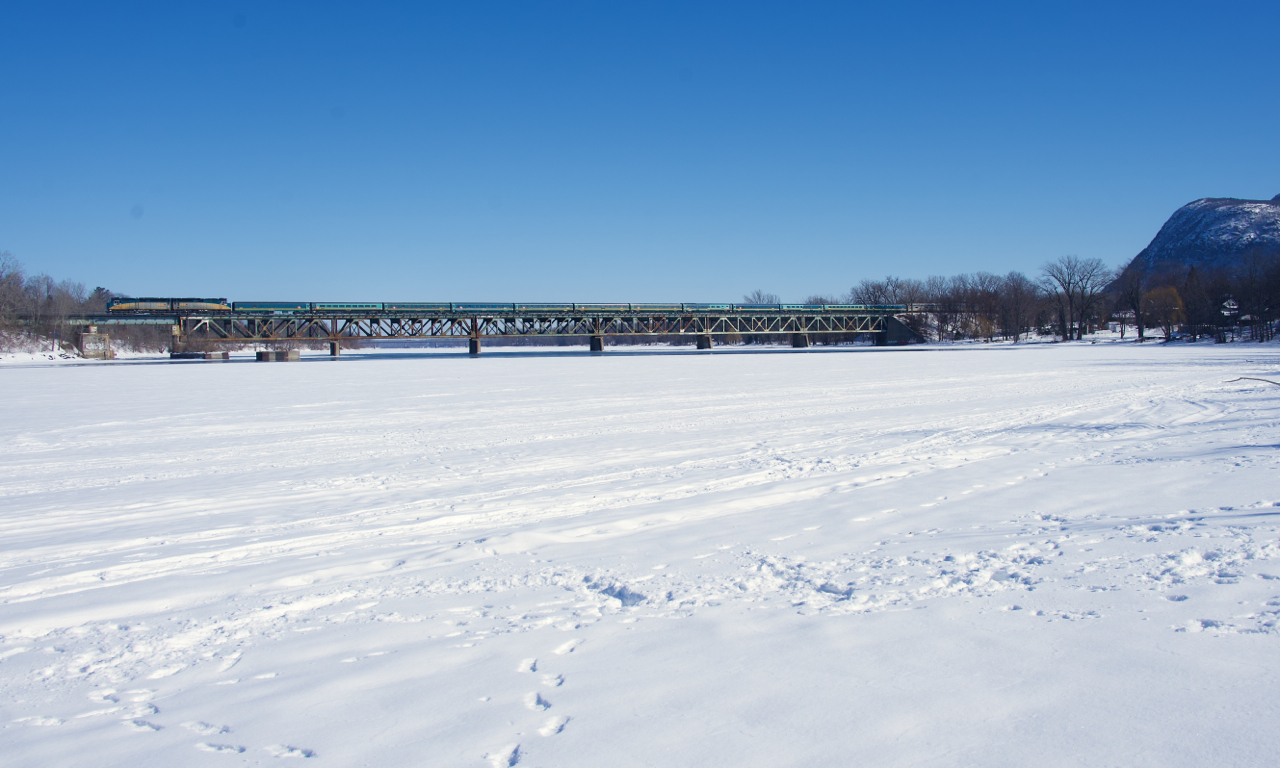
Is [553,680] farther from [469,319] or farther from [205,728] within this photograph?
[469,319]

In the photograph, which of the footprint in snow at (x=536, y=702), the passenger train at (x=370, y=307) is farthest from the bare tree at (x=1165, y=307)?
the footprint in snow at (x=536, y=702)

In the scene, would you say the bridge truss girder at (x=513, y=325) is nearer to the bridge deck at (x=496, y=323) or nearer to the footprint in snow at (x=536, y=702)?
the bridge deck at (x=496, y=323)

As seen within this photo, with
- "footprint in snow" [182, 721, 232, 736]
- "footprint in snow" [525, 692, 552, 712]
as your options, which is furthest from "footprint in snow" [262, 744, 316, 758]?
"footprint in snow" [525, 692, 552, 712]

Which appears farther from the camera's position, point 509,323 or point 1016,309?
point 1016,309

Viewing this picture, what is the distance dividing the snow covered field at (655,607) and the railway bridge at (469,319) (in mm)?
77200

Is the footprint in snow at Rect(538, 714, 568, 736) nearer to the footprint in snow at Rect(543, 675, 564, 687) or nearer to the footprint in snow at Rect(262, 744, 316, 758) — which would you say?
the footprint in snow at Rect(543, 675, 564, 687)

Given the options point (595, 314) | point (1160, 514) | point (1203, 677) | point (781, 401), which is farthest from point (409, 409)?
point (595, 314)

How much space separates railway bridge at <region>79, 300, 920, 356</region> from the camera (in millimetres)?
81688

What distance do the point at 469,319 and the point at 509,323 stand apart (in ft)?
18.1

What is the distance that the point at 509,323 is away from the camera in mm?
93438

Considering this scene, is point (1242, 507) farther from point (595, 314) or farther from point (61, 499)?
point (595, 314)

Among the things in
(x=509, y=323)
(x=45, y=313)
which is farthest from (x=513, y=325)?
(x=45, y=313)

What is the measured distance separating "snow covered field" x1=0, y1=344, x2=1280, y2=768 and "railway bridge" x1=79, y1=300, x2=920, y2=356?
7720cm

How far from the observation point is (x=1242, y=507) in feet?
23.7
